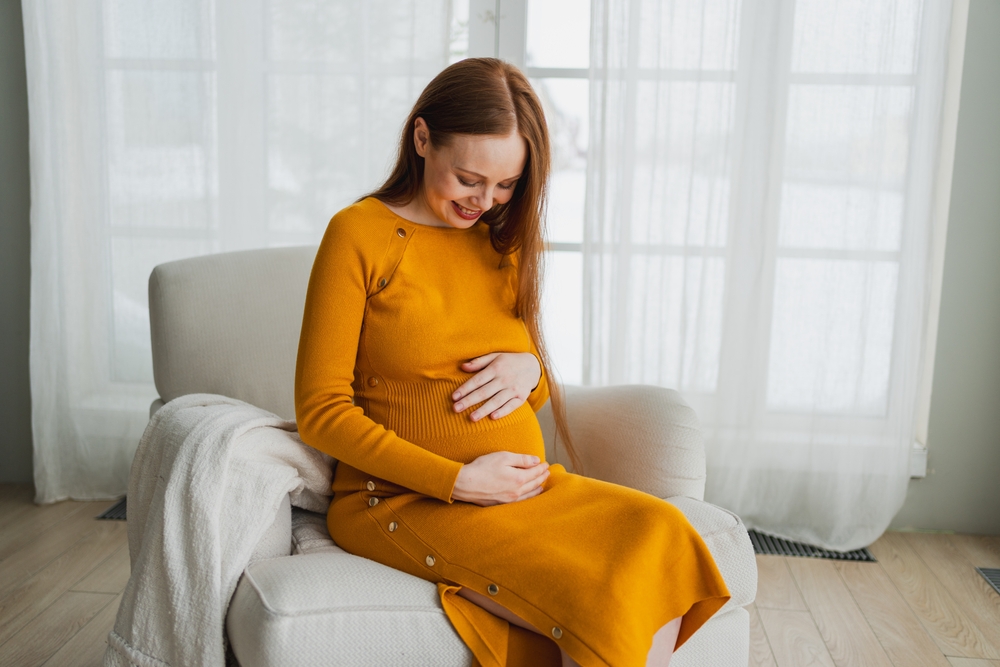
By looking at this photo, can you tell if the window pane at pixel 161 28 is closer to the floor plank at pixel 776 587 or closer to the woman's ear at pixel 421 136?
the woman's ear at pixel 421 136

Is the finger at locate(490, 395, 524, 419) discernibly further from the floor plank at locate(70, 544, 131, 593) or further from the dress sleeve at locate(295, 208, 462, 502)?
the floor plank at locate(70, 544, 131, 593)

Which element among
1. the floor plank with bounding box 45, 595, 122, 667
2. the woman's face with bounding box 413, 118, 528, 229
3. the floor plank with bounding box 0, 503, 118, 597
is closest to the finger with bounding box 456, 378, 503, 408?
the woman's face with bounding box 413, 118, 528, 229

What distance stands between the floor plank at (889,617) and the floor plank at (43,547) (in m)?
2.01

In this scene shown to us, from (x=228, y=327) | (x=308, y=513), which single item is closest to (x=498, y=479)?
(x=308, y=513)

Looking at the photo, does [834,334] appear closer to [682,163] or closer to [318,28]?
[682,163]

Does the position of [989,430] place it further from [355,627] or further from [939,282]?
[355,627]

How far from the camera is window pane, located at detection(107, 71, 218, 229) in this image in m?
2.23

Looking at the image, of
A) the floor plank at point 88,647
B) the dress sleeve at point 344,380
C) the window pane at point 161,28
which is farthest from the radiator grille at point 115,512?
the dress sleeve at point 344,380

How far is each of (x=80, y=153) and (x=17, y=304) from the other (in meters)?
0.55

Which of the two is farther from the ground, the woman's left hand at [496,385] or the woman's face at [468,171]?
the woman's face at [468,171]

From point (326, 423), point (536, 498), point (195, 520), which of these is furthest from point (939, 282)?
point (195, 520)

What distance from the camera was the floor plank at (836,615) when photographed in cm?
170

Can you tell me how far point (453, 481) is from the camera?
1124 millimetres

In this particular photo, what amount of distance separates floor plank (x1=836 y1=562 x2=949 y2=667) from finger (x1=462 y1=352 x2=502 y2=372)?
1.14 m
